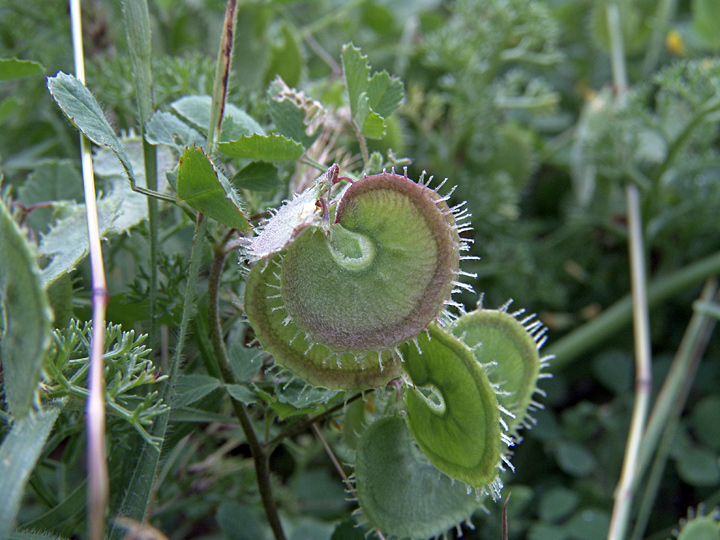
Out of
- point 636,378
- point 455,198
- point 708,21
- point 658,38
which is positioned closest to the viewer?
point 636,378

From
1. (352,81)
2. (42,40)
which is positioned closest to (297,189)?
(352,81)

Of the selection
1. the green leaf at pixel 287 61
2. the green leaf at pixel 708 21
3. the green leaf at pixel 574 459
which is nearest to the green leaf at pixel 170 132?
the green leaf at pixel 287 61

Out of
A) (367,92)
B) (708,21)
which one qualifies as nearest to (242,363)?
(367,92)

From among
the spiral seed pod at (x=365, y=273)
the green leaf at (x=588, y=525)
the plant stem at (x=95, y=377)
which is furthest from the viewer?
the green leaf at (x=588, y=525)

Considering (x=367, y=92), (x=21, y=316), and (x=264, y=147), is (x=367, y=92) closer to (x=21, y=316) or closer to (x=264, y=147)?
(x=264, y=147)

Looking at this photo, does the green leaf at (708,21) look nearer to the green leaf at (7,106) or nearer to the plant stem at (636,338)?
the plant stem at (636,338)

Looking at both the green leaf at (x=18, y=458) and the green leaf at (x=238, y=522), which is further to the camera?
the green leaf at (x=238, y=522)

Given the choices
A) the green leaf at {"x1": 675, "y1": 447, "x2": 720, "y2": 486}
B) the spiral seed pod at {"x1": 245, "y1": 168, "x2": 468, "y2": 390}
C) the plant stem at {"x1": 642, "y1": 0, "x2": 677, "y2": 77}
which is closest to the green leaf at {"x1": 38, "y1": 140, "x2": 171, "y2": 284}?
the spiral seed pod at {"x1": 245, "y1": 168, "x2": 468, "y2": 390}
